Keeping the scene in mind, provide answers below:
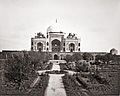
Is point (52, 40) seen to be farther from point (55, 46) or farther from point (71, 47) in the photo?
point (71, 47)

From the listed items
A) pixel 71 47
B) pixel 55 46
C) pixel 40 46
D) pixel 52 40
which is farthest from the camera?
pixel 55 46

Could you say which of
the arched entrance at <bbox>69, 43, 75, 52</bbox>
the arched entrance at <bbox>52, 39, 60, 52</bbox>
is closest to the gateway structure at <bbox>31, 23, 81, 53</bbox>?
the arched entrance at <bbox>69, 43, 75, 52</bbox>

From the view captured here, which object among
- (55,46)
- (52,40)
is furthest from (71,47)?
(52,40)

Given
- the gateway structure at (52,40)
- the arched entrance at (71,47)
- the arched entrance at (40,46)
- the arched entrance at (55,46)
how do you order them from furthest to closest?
the arched entrance at (55,46) → the arched entrance at (71,47) → the arched entrance at (40,46) → the gateway structure at (52,40)

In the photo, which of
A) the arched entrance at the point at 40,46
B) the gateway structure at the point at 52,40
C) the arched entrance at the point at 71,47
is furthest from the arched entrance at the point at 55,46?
the arched entrance at the point at 40,46

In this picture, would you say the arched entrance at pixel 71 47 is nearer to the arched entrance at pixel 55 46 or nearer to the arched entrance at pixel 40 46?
the arched entrance at pixel 55 46

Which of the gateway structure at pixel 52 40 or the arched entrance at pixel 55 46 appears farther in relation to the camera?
the arched entrance at pixel 55 46

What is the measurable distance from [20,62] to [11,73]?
836 millimetres

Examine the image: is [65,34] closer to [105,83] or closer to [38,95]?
[105,83]

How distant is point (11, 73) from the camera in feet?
39.7

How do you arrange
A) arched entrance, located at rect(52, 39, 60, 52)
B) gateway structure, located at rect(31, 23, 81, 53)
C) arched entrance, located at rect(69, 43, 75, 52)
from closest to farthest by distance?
gateway structure, located at rect(31, 23, 81, 53)
arched entrance, located at rect(69, 43, 75, 52)
arched entrance, located at rect(52, 39, 60, 52)

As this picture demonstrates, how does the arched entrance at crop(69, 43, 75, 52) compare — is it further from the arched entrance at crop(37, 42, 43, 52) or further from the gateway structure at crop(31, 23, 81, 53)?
the arched entrance at crop(37, 42, 43, 52)

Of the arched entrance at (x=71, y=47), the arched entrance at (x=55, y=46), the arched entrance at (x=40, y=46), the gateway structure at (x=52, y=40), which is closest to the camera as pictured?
the gateway structure at (x=52, y=40)

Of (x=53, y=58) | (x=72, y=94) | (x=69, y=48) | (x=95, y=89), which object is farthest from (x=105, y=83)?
(x=69, y=48)
